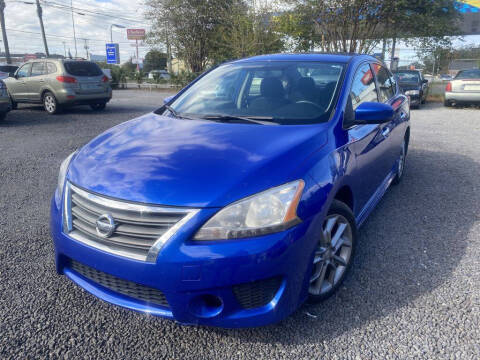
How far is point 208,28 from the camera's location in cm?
2375

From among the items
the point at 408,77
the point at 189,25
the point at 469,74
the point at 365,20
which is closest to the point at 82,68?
the point at 408,77

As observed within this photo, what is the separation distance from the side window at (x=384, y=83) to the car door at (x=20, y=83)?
11.2m

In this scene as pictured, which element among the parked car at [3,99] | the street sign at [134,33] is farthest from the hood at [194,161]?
the street sign at [134,33]

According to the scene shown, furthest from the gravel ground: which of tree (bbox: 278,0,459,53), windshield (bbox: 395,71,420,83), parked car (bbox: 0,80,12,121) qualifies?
tree (bbox: 278,0,459,53)

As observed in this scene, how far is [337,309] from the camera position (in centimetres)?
227

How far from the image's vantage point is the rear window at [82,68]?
1076 cm

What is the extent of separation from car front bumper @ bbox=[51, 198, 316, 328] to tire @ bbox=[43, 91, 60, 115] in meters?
10.4

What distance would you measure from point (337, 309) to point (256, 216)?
0.96m

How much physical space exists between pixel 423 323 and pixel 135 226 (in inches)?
68.7

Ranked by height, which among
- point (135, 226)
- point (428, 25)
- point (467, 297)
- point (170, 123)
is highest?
point (428, 25)

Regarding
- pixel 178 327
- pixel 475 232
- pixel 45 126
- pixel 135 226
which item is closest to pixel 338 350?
pixel 178 327

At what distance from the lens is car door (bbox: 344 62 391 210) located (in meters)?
2.60

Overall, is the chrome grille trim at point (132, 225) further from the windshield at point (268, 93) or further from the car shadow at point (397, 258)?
the windshield at point (268, 93)

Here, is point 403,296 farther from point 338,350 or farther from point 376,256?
point 338,350
